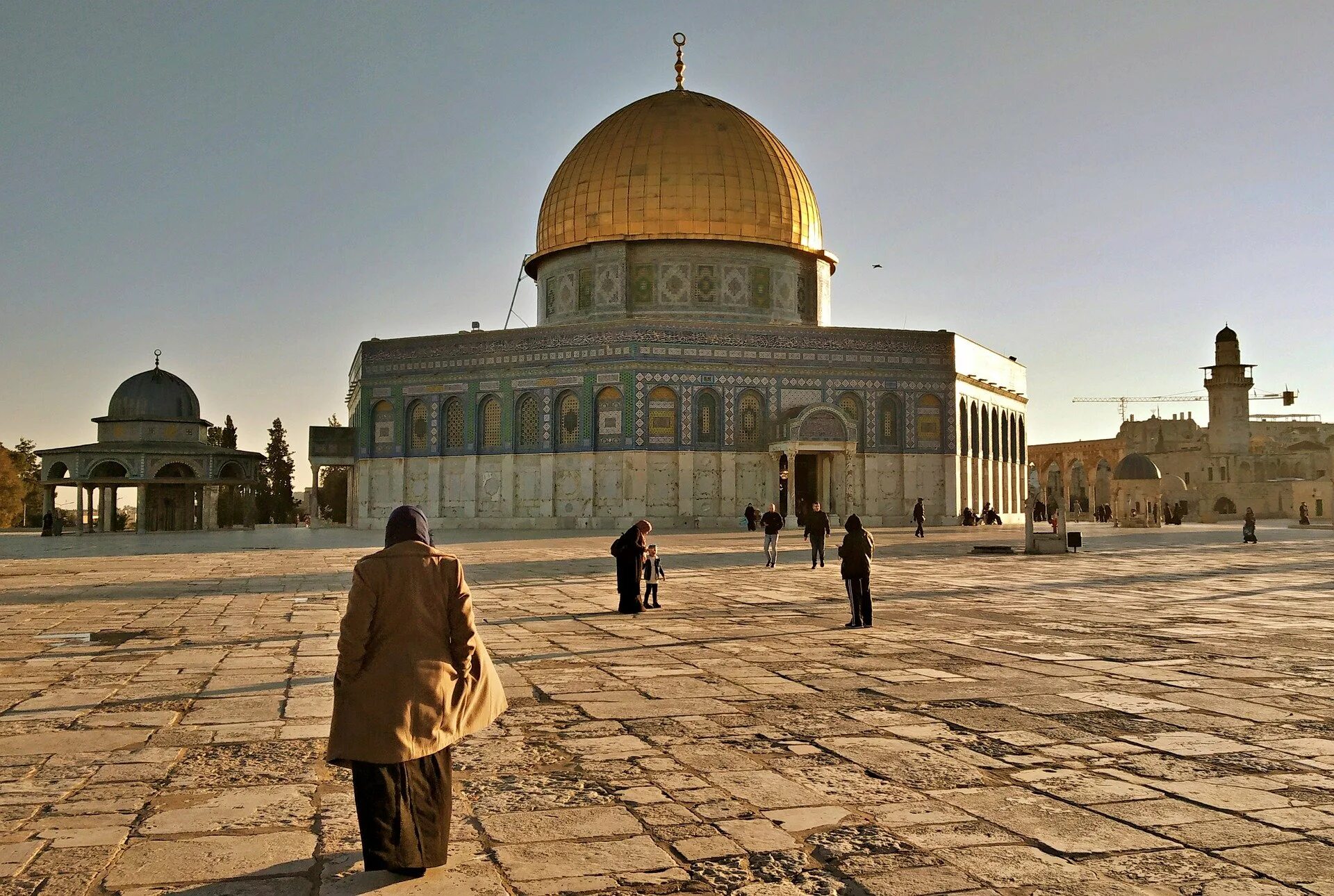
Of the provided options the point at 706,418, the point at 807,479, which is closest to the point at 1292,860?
the point at 706,418

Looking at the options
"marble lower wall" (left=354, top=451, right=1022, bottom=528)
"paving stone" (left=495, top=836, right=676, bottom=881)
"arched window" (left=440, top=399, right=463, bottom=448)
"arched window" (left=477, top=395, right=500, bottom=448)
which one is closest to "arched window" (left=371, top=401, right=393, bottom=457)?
"marble lower wall" (left=354, top=451, right=1022, bottom=528)

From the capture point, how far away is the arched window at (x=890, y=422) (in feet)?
123

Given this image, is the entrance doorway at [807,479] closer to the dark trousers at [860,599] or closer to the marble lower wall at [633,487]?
the marble lower wall at [633,487]

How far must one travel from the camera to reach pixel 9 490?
2090 inches

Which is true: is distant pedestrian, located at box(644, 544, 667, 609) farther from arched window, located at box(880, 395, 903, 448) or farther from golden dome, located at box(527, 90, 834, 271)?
golden dome, located at box(527, 90, 834, 271)

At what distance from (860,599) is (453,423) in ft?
98.2

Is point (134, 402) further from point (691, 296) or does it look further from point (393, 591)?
point (393, 591)

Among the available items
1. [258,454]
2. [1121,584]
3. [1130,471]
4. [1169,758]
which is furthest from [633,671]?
[1130,471]

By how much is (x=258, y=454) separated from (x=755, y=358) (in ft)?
63.2

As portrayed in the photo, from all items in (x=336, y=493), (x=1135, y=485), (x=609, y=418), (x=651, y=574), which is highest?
(x=609, y=418)

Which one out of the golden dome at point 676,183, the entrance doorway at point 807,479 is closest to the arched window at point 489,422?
the golden dome at point 676,183

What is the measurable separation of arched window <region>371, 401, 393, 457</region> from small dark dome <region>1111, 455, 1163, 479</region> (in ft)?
89.6

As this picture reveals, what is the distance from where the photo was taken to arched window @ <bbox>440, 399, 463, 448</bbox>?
38.3 meters

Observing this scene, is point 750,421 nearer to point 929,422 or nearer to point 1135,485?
point 929,422
